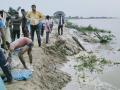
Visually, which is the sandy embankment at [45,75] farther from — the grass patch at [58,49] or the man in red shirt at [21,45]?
the man in red shirt at [21,45]

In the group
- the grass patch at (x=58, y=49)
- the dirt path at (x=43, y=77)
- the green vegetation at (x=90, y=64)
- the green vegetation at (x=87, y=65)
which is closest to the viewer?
the dirt path at (x=43, y=77)

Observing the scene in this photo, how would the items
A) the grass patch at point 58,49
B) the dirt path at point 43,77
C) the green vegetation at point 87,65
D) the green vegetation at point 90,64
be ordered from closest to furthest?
1. the dirt path at point 43,77
2. the green vegetation at point 87,65
3. the green vegetation at point 90,64
4. the grass patch at point 58,49

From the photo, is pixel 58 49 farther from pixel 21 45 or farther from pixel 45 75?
pixel 21 45

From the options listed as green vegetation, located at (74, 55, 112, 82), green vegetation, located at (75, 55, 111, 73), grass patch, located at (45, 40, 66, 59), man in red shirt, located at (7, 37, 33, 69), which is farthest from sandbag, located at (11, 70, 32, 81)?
grass patch, located at (45, 40, 66, 59)

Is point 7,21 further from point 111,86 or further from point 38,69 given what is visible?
point 111,86

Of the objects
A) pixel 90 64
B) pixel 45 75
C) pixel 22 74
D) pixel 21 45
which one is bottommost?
pixel 90 64

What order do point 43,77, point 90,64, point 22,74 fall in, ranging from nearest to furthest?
point 22,74 → point 43,77 → point 90,64

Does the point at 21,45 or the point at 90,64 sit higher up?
the point at 21,45

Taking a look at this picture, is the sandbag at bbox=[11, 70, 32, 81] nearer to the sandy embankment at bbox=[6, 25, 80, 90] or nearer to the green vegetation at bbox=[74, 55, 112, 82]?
the sandy embankment at bbox=[6, 25, 80, 90]

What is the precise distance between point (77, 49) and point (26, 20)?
695 cm

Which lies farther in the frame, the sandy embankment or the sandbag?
the sandbag

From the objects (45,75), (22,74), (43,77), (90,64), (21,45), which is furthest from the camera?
(90,64)

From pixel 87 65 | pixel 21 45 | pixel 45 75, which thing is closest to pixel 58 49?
pixel 87 65

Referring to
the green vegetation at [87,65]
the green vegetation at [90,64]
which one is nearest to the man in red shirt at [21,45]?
the green vegetation at [87,65]
